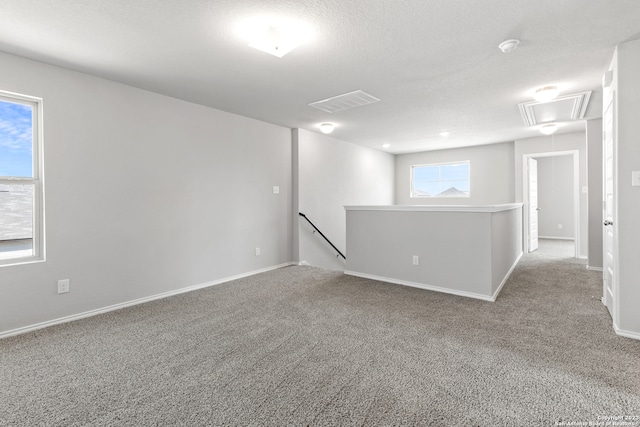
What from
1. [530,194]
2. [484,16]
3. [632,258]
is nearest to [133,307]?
[484,16]

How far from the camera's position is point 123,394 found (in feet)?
5.88

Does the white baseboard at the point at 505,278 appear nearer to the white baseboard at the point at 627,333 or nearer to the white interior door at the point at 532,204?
the white interior door at the point at 532,204

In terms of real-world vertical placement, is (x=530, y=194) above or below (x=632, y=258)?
above

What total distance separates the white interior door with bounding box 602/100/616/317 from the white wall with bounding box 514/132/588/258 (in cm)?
308

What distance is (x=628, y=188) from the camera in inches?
98.4

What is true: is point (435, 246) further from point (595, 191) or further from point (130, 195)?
point (130, 195)

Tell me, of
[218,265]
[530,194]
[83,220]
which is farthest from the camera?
[530,194]

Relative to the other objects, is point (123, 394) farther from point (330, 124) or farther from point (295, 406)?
point (330, 124)

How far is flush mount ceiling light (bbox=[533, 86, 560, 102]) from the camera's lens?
11.5 feet

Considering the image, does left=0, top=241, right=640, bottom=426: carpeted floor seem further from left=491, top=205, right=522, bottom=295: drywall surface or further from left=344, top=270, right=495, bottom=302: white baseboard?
left=491, top=205, right=522, bottom=295: drywall surface

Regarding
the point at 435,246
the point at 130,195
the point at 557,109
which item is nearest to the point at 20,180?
the point at 130,195

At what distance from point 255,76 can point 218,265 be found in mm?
2473

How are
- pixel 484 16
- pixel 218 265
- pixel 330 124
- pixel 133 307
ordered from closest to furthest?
pixel 484 16 < pixel 133 307 < pixel 218 265 < pixel 330 124

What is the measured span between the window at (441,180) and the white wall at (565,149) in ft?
3.66
